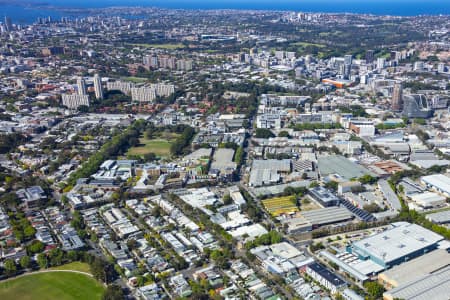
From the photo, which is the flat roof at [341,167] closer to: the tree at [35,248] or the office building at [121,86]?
the tree at [35,248]

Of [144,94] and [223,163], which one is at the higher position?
[144,94]

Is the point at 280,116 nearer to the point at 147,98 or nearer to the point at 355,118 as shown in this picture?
the point at 355,118

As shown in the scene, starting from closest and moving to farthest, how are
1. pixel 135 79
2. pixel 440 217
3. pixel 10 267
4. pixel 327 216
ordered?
pixel 10 267
pixel 440 217
pixel 327 216
pixel 135 79

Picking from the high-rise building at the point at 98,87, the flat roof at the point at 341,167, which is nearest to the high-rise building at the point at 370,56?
the flat roof at the point at 341,167

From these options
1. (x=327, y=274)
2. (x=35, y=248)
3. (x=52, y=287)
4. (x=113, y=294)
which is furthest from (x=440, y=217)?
(x=35, y=248)

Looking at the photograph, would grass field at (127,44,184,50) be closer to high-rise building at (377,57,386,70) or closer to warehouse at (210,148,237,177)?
high-rise building at (377,57,386,70)

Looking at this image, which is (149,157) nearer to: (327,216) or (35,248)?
(35,248)
